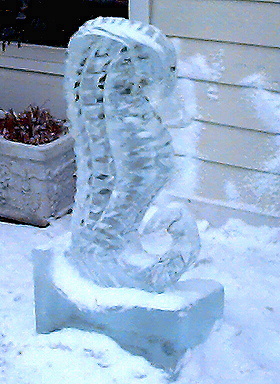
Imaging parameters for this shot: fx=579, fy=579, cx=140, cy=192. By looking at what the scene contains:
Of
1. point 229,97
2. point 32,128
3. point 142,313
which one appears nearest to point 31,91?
point 32,128

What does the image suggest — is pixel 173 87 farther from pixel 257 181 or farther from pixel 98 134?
pixel 257 181

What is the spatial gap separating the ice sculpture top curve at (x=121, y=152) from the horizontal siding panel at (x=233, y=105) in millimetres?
1101

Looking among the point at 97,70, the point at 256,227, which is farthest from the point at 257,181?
the point at 97,70

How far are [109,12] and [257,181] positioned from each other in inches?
60.5

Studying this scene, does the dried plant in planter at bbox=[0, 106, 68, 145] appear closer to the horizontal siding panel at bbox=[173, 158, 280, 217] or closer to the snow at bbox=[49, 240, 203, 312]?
the horizontal siding panel at bbox=[173, 158, 280, 217]

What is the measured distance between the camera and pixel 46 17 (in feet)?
12.7

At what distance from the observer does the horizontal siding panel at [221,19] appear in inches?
108

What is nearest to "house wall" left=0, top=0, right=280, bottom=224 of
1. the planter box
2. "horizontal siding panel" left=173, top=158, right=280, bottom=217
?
"horizontal siding panel" left=173, top=158, right=280, bottom=217

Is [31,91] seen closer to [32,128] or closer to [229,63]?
[32,128]

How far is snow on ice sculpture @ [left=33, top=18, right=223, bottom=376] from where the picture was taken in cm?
183

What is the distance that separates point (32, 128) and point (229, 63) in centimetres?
124

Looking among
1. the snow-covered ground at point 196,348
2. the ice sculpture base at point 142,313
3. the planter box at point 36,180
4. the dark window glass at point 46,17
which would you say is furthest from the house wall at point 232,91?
the ice sculpture base at point 142,313

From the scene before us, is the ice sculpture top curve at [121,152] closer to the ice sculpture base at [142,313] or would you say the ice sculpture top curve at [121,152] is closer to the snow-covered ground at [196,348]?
the ice sculpture base at [142,313]

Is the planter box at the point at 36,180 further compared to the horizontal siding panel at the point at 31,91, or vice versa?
the horizontal siding panel at the point at 31,91
